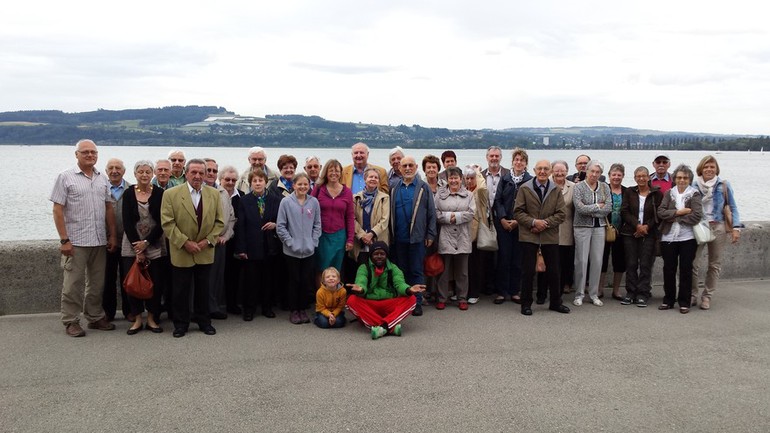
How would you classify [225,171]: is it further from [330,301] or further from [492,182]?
[492,182]

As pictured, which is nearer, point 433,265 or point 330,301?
point 330,301

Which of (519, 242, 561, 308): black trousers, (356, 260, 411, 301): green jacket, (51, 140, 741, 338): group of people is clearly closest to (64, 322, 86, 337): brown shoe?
(51, 140, 741, 338): group of people

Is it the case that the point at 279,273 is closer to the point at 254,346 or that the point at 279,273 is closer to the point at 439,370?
the point at 254,346

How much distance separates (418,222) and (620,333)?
260 cm

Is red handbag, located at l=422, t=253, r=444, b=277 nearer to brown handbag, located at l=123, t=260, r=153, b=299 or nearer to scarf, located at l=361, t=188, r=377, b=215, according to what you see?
scarf, located at l=361, t=188, r=377, b=215

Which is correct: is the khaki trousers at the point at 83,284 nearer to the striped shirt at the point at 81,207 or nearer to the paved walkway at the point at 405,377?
the striped shirt at the point at 81,207

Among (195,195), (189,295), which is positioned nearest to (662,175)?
(195,195)

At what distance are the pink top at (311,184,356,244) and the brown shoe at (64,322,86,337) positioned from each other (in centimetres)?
282

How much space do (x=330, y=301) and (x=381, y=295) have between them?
0.59m

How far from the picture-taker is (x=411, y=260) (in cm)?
703

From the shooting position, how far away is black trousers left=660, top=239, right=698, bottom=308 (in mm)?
7000

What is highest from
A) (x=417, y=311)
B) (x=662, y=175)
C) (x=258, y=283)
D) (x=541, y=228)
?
(x=662, y=175)

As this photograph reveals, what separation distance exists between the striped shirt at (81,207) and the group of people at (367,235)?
1 centimetres

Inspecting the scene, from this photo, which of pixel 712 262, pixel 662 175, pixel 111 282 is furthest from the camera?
pixel 662 175
